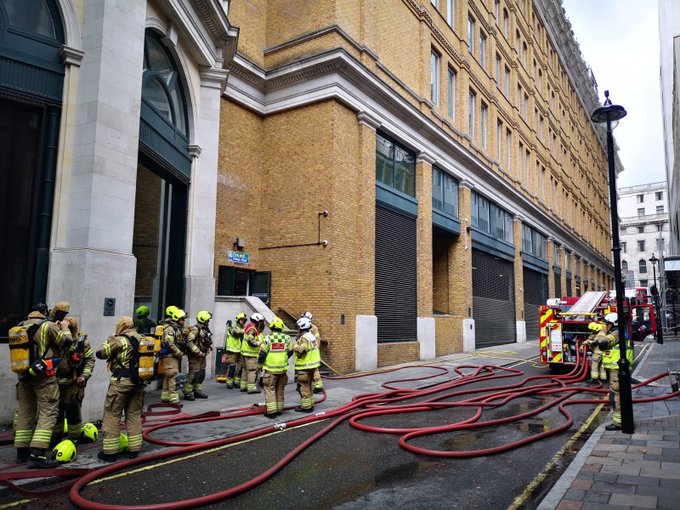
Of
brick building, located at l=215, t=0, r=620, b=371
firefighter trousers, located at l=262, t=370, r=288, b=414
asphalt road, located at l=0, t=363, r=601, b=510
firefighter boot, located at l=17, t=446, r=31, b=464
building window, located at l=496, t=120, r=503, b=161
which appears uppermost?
building window, located at l=496, t=120, r=503, b=161

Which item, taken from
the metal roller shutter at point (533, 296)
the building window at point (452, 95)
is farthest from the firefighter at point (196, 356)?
the metal roller shutter at point (533, 296)

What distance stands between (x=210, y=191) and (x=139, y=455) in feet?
25.1

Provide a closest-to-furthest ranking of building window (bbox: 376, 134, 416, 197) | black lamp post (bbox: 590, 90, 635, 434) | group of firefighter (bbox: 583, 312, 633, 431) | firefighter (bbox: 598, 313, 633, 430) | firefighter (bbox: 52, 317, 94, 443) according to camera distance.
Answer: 1. firefighter (bbox: 52, 317, 94, 443)
2. black lamp post (bbox: 590, 90, 635, 434)
3. firefighter (bbox: 598, 313, 633, 430)
4. group of firefighter (bbox: 583, 312, 633, 431)
5. building window (bbox: 376, 134, 416, 197)

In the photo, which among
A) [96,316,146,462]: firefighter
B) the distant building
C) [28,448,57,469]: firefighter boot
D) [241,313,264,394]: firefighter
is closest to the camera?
[28,448,57,469]: firefighter boot

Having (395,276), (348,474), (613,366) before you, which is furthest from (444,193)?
(348,474)

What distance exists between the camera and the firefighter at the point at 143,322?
9656 mm

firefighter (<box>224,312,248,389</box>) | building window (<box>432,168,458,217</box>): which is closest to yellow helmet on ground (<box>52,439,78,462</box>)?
firefighter (<box>224,312,248,389</box>)

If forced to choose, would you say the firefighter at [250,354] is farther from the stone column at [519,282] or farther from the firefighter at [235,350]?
the stone column at [519,282]

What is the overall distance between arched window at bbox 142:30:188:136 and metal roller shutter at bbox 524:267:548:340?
24466 millimetres

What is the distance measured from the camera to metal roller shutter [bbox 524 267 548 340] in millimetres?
31328

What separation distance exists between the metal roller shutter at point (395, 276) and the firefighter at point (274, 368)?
7924 millimetres

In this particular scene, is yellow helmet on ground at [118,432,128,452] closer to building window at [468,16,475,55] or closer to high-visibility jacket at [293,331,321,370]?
high-visibility jacket at [293,331,321,370]

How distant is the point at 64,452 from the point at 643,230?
93.8 metres

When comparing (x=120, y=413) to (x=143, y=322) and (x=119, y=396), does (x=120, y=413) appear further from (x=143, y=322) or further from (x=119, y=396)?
(x=143, y=322)
